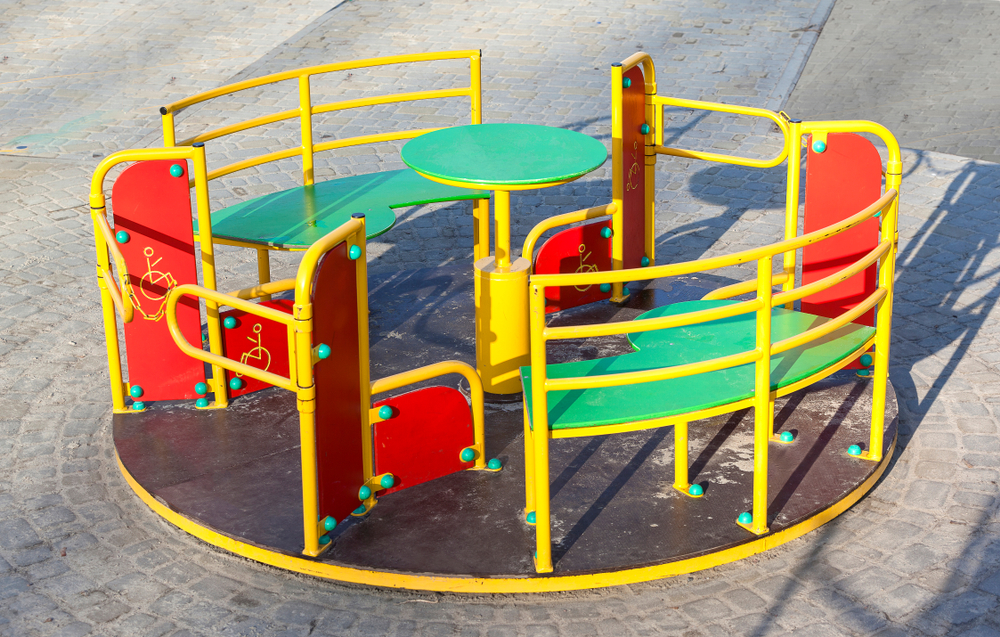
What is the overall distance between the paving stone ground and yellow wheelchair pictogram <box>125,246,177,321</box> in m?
0.75

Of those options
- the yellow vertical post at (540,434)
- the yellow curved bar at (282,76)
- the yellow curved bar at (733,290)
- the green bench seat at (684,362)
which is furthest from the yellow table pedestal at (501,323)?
the yellow curved bar at (282,76)

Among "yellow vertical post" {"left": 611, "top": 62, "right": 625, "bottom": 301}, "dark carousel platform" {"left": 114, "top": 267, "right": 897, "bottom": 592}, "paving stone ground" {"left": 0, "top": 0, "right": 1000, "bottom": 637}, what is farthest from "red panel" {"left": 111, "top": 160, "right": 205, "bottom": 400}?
"yellow vertical post" {"left": 611, "top": 62, "right": 625, "bottom": 301}

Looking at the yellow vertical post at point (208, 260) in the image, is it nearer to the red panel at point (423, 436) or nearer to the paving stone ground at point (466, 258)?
the paving stone ground at point (466, 258)

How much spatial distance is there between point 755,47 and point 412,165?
8.66 m

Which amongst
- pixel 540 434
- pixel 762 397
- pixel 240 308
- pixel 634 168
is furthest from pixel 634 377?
pixel 634 168

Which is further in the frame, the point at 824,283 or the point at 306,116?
the point at 306,116

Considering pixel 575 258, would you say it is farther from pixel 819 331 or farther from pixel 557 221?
pixel 819 331

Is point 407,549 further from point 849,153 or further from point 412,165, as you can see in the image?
point 849,153

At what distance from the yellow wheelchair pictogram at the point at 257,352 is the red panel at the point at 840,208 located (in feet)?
10.0

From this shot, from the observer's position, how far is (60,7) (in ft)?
48.2

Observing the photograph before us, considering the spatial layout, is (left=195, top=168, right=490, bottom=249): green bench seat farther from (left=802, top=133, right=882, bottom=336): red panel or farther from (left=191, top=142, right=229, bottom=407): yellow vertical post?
(left=802, top=133, right=882, bottom=336): red panel

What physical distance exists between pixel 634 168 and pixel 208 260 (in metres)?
2.89

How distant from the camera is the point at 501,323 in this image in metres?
6.02

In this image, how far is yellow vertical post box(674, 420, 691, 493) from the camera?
5090mm
